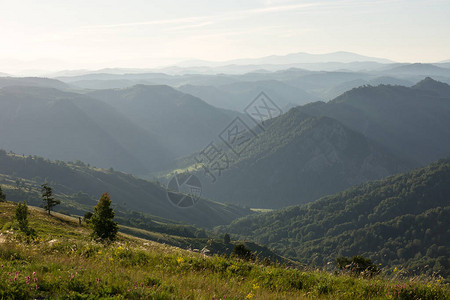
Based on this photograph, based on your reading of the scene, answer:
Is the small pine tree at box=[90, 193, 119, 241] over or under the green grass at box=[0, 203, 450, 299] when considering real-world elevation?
under

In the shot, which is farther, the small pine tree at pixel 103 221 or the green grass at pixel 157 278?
the small pine tree at pixel 103 221

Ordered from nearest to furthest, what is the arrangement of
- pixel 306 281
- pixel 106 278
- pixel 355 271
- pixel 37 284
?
pixel 37 284 → pixel 106 278 → pixel 306 281 → pixel 355 271

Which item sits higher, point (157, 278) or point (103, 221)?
point (157, 278)

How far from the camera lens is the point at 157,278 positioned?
426 inches

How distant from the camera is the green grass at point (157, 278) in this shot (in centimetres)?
957

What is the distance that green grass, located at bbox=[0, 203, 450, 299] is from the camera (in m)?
9.57

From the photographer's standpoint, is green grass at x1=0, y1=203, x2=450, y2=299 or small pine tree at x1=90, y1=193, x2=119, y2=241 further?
small pine tree at x1=90, y1=193, x2=119, y2=241

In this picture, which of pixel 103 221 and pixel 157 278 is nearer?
pixel 157 278

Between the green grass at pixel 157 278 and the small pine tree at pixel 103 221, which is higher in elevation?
the green grass at pixel 157 278

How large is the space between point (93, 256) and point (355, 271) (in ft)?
37.5

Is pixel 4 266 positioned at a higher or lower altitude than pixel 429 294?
higher

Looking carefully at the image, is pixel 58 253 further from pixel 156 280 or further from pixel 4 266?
pixel 156 280

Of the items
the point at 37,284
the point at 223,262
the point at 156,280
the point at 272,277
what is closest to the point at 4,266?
the point at 37,284

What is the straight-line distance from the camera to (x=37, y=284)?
31.0 feet
